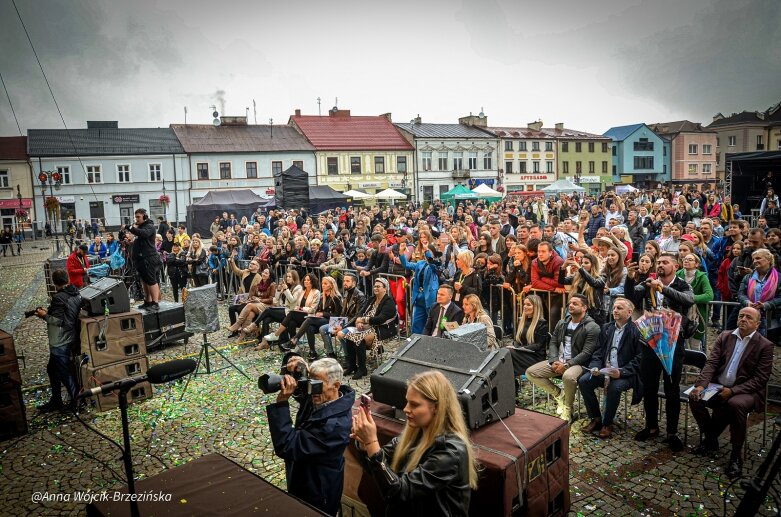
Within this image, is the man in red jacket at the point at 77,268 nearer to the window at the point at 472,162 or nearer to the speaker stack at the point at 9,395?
the speaker stack at the point at 9,395

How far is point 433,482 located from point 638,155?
243 feet

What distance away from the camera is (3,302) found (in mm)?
16453

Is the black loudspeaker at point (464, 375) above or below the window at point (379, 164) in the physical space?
below

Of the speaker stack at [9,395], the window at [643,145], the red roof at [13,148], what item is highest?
the window at [643,145]

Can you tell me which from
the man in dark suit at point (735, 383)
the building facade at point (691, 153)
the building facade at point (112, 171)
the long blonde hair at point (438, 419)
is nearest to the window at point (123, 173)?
the building facade at point (112, 171)

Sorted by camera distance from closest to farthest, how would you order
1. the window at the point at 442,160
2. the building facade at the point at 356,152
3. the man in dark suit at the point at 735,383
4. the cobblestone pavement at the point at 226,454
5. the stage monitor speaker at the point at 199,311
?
the cobblestone pavement at the point at 226,454 < the man in dark suit at the point at 735,383 < the stage monitor speaker at the point at 199,311 < the building facade at the point at 356,152 < the window at the point at 442,160

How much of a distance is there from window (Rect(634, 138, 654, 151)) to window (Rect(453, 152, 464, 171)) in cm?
2663

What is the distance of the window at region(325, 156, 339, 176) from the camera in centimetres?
5066

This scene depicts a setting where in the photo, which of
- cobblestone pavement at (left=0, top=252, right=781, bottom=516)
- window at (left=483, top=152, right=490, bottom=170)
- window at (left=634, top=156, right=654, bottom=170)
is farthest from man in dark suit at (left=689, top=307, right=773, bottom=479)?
window at (left=634, top=156, right=654, bottom=170)

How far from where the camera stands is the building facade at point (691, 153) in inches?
2773

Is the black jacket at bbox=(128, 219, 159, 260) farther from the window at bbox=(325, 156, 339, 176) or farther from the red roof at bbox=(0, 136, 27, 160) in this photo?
the red roof at bbox=(0, 136, 27, 160)

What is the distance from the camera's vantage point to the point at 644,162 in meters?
68.8

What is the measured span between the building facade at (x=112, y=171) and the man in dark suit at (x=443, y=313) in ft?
133

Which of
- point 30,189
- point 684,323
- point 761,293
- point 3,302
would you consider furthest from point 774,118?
point 30,189
